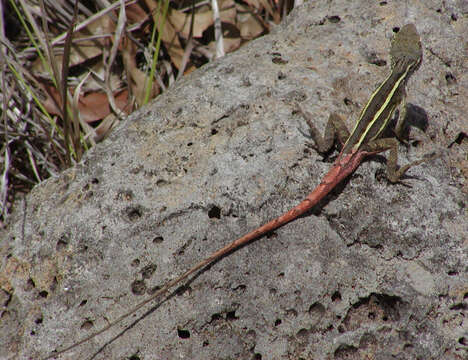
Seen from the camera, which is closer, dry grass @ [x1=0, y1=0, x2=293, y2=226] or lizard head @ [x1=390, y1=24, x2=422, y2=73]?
lizard head @ [x1=390, y1=24, x2=422, y2=73]

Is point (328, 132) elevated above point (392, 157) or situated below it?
above

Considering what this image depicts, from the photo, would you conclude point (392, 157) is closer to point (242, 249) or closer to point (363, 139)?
point (363, 139)

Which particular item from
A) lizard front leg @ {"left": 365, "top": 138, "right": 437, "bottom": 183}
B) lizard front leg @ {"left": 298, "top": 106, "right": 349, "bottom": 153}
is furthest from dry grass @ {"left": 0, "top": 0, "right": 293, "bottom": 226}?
lizard front leg @ {"left": 365, "top": 138, "right": 437, "bottom": 183}

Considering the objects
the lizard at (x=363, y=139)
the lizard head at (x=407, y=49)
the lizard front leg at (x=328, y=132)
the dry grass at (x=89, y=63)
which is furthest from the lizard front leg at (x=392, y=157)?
the dry grass at (x=89, y=63)

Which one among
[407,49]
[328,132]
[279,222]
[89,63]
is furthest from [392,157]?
[89,63]

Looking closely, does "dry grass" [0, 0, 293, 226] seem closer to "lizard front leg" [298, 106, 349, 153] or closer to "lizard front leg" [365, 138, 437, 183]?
"lizard front leg" [298, 106, 349, 153]

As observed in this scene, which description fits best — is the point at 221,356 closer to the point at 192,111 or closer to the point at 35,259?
the point at 35,259

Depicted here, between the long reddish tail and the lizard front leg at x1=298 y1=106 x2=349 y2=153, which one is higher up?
the lizard front leg at x1=298 y1=106 x2=349 y2=153

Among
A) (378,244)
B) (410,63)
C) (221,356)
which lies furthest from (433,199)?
(221,356)
